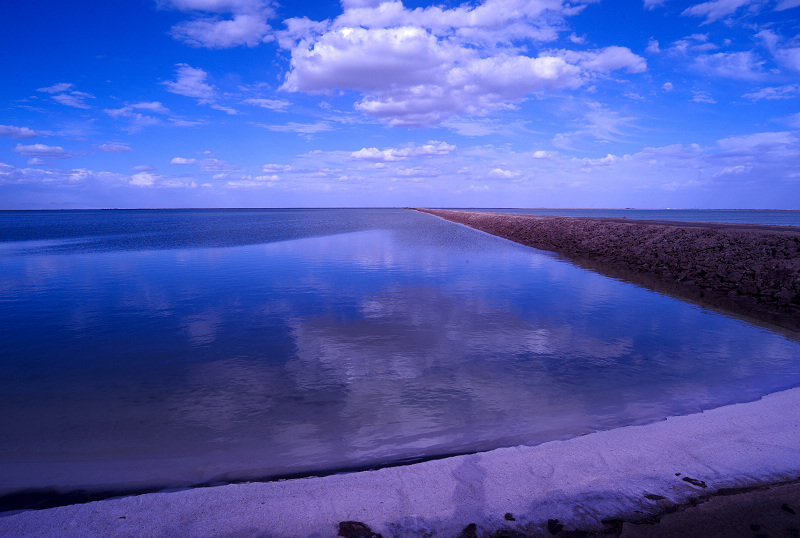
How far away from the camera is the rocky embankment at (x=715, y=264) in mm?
12419

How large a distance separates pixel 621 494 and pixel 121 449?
4.94 m

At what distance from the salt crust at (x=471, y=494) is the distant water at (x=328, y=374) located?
504mm

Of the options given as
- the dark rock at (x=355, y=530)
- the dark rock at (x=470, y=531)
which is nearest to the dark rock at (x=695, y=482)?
the dark rock at (x=470, y=531)

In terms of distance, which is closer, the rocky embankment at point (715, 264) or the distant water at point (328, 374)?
the distant water at point (328, 374)

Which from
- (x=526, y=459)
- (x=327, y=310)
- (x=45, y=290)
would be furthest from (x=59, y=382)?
(x=45, y=290)

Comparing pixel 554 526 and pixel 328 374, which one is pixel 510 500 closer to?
pixel 554 526

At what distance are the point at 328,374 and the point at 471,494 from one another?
3.63m

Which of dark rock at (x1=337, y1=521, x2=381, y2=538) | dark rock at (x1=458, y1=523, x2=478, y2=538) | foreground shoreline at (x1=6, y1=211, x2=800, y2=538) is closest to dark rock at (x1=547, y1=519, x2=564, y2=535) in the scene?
foreground shoreline at (x1=6, y1=211, x2=800, y2=538)

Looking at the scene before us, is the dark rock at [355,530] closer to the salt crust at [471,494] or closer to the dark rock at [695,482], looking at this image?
the salt crust at [471,494]

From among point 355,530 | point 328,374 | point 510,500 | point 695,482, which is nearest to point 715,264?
point 695,482

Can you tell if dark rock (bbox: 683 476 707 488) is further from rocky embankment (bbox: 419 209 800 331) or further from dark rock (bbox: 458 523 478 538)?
rocky embankment (bbox: 419 209 800 331)

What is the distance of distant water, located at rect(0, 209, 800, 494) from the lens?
4527mm

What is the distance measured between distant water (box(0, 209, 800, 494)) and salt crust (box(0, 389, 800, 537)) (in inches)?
19.8

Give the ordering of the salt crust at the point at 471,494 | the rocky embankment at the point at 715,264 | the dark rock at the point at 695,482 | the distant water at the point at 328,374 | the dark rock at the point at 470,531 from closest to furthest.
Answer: the dark rock at the point at 470,531 < the salt crust at the point at 471,494 < the dark rock at the point at 695,482 < the distant water at the point at 328,374 < the rocky embankment at the point at 715,264
